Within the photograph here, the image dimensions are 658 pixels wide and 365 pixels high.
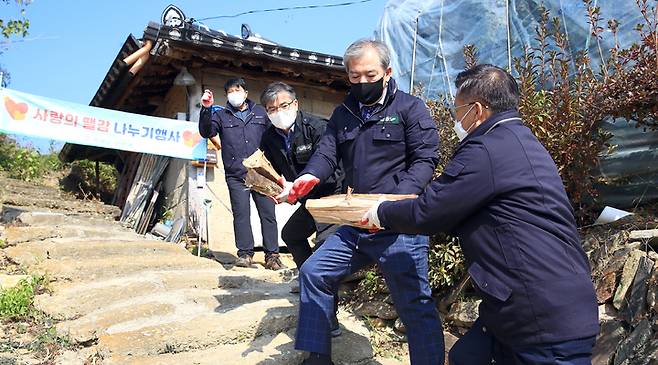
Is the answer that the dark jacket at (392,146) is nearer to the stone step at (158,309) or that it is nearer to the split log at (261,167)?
the split log at (261,167)

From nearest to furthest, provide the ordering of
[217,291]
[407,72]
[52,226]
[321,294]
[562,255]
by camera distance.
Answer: [562,255], [321,294], [217,291], [52,226], [407,72]

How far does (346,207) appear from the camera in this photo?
2660mm

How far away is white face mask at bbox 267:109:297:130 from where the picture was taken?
149 inches

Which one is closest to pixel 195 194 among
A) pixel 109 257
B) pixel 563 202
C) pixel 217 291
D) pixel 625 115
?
pixel 109 257

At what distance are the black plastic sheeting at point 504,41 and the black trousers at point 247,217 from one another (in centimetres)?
209

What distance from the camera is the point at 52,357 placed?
11.1ft

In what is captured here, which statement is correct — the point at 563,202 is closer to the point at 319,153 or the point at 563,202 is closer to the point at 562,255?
the point at 562,255

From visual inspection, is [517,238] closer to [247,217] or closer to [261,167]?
[261,167]

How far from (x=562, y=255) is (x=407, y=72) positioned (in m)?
6.16

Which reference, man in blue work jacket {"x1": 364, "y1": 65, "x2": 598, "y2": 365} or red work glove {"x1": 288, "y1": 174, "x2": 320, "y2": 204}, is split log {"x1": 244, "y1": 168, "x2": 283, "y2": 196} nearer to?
red work glove {"x1": 288, "y1": 174, "x2": 320, "y2": 204}

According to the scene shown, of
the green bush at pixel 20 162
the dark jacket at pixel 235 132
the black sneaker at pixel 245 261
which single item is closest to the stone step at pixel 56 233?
the black sneaker at pixel 245 261

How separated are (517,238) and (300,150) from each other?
205 centimetres

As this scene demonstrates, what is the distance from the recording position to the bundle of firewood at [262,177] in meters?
3.22

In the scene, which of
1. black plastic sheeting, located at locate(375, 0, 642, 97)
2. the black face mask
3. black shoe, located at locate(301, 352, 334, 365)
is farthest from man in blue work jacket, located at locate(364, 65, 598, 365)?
black plastic sheeting, located at locate(375, 0, 642, 97)
